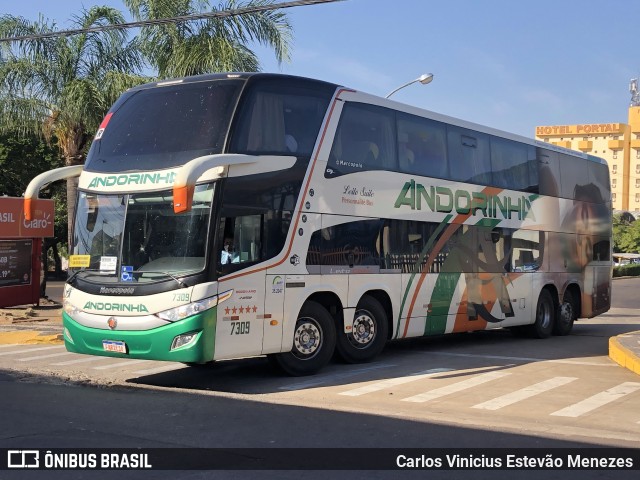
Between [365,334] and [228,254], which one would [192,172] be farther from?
[365,334]

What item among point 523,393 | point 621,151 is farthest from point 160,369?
point 621,151

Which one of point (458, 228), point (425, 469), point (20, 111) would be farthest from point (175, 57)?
point (425, 469)

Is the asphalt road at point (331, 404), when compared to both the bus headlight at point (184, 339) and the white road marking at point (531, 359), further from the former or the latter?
the bus headlight at point (184, 339)

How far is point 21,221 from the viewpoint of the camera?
23406 millimetres

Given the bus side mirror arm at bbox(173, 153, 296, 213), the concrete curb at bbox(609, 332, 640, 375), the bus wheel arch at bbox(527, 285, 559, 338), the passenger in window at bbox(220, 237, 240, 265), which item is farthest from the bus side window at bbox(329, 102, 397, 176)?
the bus wheel arch at bbox(527, 285, 559, 338)

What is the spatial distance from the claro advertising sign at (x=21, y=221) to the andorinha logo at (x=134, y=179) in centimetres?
1169

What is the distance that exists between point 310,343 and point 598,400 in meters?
4.17

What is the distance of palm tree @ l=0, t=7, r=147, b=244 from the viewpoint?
70.1 ft

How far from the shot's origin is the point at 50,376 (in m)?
11.8

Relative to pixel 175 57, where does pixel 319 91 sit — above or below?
below

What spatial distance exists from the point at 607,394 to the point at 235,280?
515 centimetres

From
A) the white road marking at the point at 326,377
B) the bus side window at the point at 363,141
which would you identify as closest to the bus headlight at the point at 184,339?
the white road marking at the point at 326,377

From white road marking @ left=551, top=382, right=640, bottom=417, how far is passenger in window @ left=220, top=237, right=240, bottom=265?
4475mm

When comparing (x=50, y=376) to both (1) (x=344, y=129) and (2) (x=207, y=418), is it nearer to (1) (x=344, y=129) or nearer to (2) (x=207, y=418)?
(2) (x=207, y=418)
